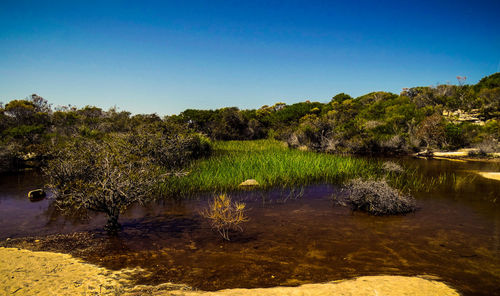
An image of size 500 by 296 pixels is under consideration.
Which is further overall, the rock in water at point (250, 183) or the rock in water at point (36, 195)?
the rock in water at point (250, 183)

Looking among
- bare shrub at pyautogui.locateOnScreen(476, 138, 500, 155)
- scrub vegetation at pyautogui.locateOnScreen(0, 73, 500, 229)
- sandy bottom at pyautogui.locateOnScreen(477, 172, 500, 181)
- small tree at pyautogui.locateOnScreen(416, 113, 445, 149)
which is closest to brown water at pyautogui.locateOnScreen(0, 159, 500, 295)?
scrub vegetation at pyautogui.locateOnScreen(0, 73, 500, 229)

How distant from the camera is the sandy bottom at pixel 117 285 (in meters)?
4.46

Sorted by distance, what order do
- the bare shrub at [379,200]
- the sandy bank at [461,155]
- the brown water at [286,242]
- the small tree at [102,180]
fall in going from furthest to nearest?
the sandy bank at [461,155]
the bare shrub at [379,200]
the small tree at [102,180]
the brown water at [286,242]

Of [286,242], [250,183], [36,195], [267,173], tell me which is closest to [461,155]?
[267,173]

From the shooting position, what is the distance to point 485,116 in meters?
30.6

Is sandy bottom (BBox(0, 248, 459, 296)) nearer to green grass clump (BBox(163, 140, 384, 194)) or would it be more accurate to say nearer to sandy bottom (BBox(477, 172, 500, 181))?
green grass clump (BBox(163, 140, 384, 194))

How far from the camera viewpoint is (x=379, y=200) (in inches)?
357

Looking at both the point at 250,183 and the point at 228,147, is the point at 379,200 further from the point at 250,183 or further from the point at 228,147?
the point at 228,147

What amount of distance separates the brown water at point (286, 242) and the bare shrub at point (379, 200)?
354mm

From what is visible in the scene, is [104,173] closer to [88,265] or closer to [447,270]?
[88,265]

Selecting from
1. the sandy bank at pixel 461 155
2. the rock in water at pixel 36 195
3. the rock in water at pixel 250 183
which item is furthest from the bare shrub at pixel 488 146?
the rock in water at pixel 36 195

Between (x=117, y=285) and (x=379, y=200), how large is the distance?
7.94 meters

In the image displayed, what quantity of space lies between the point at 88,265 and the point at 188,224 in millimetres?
3078

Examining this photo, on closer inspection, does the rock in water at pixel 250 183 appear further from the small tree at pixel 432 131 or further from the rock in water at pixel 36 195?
the small tree at pixel 432 131
